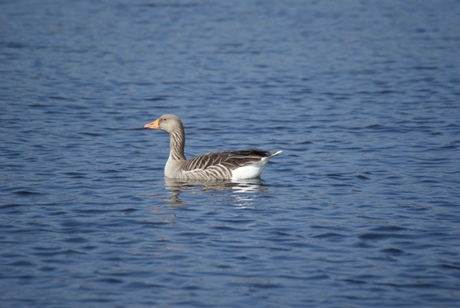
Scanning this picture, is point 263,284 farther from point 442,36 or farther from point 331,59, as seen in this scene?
point 442,36

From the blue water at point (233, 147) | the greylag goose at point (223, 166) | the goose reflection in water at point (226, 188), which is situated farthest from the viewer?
the greylag goose at point (223, 166)

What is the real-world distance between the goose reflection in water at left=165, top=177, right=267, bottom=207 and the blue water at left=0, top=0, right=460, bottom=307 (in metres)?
0.07

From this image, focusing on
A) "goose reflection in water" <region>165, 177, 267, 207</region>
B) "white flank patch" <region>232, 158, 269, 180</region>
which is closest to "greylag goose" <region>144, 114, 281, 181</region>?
"white flank patch" <region>232, 158, 269, 180</region>

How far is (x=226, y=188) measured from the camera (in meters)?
13.9

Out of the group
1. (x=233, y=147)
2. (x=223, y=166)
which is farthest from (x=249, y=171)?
(x=233, y=147)

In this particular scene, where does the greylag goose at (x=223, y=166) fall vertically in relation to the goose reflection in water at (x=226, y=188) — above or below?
above

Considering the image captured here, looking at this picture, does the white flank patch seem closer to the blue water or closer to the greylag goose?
the greylag goose

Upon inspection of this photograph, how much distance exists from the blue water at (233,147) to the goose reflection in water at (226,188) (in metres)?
0.07

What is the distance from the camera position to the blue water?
9680 mm

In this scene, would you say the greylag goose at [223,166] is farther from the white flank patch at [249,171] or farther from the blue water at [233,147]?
the blue water at [233,147]

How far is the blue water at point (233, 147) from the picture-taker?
9680mm

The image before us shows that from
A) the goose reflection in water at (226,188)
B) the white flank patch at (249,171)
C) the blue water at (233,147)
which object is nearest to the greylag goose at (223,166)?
the white flank patch at (249,171)

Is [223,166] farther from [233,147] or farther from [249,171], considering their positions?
[233,147]

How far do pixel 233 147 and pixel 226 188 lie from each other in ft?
10.8
